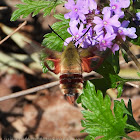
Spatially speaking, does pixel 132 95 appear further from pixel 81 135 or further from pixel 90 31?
pixel 90 31

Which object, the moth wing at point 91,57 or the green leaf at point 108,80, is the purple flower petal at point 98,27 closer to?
the moth wing at point 91,57

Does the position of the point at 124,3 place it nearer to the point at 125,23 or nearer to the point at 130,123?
the point at 125,23

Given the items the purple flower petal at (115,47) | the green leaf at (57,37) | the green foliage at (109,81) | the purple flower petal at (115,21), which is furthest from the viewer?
the green foliage at (109,81)

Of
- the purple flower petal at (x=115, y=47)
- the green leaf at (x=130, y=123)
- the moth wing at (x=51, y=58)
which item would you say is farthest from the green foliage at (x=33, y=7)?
the green leaf at (x=130, y=123)

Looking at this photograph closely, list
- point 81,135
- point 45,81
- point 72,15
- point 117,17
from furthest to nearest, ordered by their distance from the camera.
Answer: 1. point 45,81
2. point 81,135
3. point 72,15
4. point 117,17

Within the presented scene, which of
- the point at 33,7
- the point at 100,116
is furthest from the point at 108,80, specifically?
the point at 33,7

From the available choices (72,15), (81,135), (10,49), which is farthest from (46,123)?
(72,15)

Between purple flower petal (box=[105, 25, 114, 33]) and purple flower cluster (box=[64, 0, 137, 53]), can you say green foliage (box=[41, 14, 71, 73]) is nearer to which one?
purple flower cluster (box=[64, 0, 137, 53])
